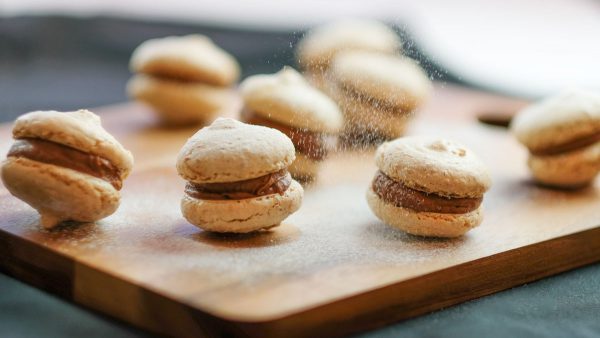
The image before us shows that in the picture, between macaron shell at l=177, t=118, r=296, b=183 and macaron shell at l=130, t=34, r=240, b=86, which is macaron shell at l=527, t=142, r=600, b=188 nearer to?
macaron shell at l=177, t=118, r=296, b=183

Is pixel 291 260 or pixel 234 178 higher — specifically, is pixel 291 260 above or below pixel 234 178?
below

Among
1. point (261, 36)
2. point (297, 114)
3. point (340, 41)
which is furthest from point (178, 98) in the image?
point (261, 36)

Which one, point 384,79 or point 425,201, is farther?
point 384,79

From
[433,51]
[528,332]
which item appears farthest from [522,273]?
[433,51]

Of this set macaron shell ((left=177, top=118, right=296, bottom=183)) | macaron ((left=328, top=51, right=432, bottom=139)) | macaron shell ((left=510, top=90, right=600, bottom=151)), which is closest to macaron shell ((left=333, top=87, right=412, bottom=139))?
macaron ((left=328, top=51, right=432, bottom=139))

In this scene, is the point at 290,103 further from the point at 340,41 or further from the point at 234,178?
the point at 340,41

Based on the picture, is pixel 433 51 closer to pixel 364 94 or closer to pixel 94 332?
pixel 364 94
